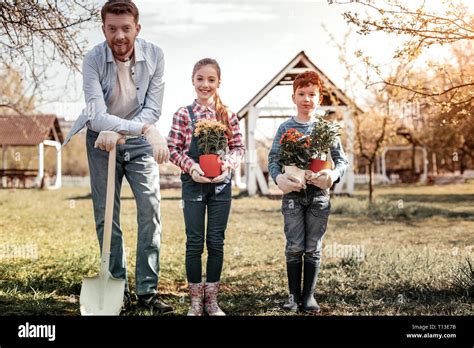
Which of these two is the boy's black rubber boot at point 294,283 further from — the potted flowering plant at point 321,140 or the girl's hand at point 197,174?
the girl's hand at point 197,174

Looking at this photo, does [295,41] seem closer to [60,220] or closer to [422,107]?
[422,107]

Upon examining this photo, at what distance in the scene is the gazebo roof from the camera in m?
6.49

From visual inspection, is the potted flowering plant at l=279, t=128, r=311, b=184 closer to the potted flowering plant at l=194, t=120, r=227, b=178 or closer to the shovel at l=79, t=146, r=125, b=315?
the potted flowering plant at l=194, t=120, r=227, b=178

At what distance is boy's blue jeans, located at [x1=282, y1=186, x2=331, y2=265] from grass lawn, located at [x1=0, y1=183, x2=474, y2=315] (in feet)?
1.23

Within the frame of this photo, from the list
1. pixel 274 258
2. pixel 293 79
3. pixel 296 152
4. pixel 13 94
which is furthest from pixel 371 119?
pixel 296 152

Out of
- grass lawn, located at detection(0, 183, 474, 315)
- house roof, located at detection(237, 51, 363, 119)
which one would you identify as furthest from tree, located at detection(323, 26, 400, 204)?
grass lawn, located at detection(0, 183, 474, 315)

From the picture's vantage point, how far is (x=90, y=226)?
21.3 feet

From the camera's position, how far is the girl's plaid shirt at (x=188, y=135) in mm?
3117

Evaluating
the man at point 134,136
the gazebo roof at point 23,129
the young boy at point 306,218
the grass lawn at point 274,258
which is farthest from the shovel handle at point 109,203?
the gazebo roof at point 23,129

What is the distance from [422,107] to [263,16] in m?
2.51

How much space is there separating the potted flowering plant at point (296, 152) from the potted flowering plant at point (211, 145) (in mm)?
363

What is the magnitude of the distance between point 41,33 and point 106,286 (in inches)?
80.1

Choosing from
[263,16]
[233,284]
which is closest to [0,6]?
[263,16]

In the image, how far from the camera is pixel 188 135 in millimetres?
3166
